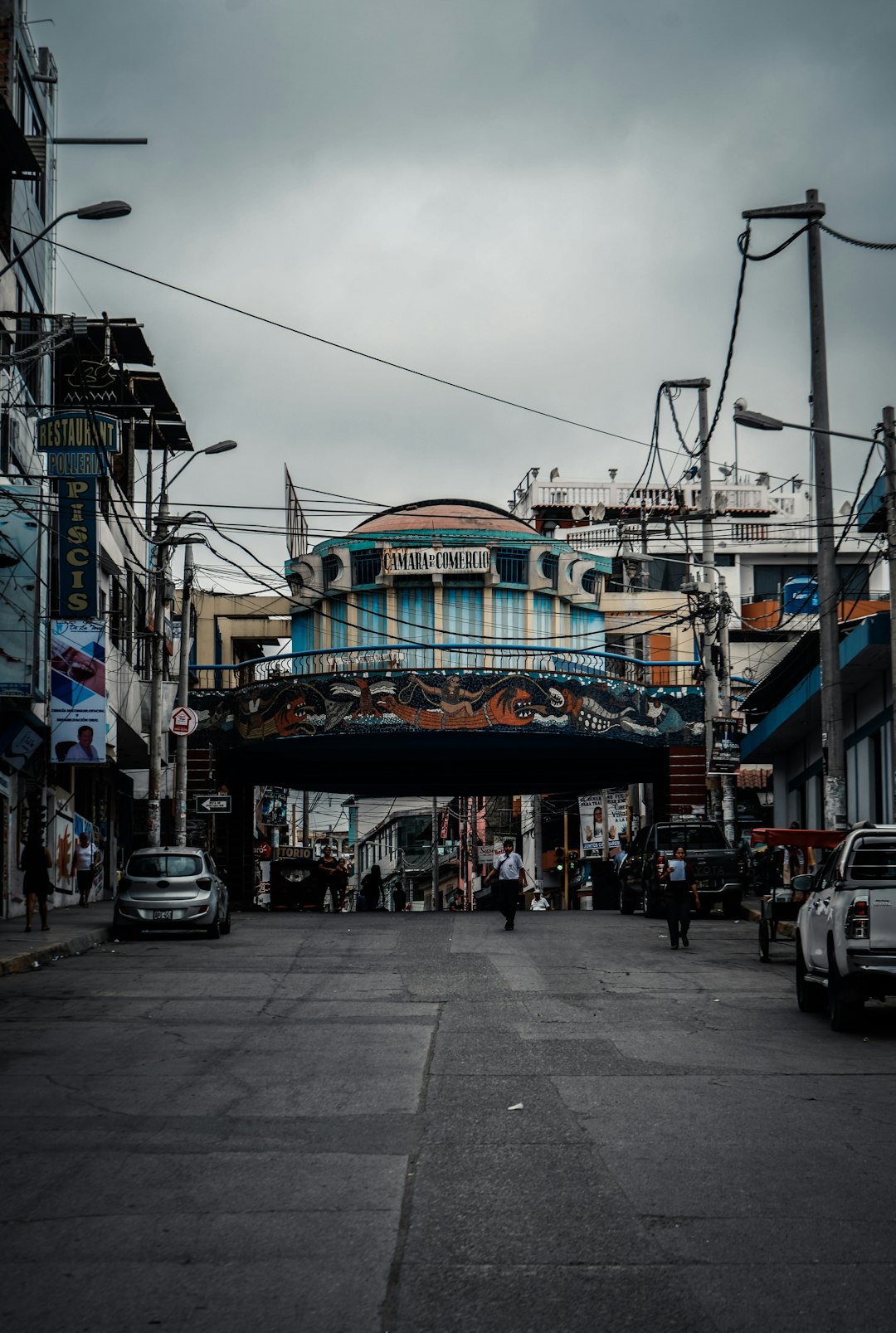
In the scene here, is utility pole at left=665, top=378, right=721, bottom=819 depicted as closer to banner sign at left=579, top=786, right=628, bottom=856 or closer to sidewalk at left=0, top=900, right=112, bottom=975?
banner sign at left=579, top=786, right=628, bottom=856

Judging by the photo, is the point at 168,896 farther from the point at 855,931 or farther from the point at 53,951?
the point at 855,931

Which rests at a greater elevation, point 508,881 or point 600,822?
point 600,822

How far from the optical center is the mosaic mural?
42281mm

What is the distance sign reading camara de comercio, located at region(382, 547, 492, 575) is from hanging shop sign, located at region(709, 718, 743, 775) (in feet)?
58.1

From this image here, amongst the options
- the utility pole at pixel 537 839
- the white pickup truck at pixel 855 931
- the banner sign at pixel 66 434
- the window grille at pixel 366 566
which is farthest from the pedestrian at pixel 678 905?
the utility pole at pixel 537 839

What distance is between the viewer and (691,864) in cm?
3338

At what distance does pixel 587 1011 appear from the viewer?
612 inches

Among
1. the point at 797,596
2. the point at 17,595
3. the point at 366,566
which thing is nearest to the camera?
the point at 17,595

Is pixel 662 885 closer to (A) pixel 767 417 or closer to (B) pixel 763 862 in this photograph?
(B) pixel 763 862

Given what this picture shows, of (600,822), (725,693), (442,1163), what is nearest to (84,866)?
(725,693)

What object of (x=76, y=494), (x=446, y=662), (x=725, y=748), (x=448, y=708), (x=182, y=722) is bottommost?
(x=725, y=748)

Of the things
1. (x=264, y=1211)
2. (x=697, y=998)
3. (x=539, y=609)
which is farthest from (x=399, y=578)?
(x=264, y=1211)

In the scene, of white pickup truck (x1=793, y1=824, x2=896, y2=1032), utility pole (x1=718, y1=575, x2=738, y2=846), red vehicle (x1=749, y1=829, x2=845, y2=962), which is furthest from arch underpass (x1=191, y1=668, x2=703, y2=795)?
white pickup truck (x1=793, y1=824, x2=896, y2=1032)

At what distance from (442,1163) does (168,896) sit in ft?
63.6
